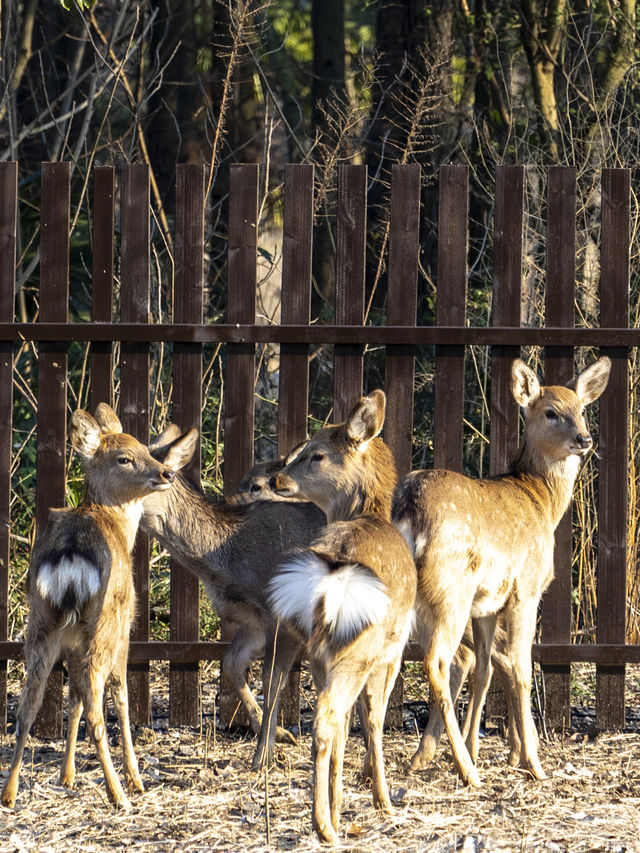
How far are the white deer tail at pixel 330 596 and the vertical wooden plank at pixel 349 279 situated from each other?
1.75 metres

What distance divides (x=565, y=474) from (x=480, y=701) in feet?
4.16

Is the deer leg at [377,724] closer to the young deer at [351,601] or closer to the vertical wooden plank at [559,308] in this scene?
the young deer at [351,601]

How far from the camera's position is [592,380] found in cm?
617

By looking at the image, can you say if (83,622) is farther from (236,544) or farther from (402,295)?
(402,295)

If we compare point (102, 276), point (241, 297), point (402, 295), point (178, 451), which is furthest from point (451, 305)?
point (102, 276)

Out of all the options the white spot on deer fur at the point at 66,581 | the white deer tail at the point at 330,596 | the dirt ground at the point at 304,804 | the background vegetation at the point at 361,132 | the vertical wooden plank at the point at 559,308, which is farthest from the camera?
the background vegetation at the point at 361,132

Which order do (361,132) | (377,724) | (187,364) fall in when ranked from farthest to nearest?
1. (361,132)
2. (187,364)
3. (377,724)

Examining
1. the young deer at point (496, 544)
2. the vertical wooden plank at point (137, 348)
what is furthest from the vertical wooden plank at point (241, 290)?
the young deer at point (496, 544)

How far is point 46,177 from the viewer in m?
6.40

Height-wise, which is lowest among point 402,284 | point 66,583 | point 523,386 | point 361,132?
point 66,583

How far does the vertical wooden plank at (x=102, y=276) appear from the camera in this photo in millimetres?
6383

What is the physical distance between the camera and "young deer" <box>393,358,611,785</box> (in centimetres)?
541

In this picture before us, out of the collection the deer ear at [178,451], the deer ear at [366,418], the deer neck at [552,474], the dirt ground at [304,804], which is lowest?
the dirt ground at [304,804]

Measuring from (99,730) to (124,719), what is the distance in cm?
37
